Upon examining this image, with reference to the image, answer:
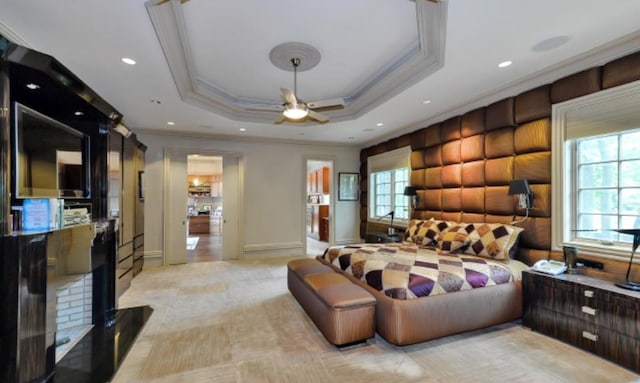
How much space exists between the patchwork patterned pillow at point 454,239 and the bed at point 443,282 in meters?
0.01

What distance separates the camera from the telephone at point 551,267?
9.33 feet

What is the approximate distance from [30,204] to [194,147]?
3.91 m

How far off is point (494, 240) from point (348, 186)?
4.05 meters

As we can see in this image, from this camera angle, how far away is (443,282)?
8.95 feet

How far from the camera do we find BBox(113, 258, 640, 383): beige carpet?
7.13ft

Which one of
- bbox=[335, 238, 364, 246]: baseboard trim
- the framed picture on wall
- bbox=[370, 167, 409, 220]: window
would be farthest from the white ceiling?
bbox=[335, 238, 364, 246]: baseboard trim

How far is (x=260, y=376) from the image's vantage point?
2180 millimetres

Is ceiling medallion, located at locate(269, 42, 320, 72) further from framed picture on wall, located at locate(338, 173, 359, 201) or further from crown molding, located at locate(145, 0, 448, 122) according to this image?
framed picture on wall, located at locate(338, 173, 359, 201)

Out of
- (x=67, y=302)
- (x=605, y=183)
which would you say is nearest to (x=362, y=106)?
(x=605, y=183)

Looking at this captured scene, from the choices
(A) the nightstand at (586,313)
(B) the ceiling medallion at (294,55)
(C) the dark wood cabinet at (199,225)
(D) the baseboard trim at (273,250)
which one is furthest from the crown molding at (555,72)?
(C) the dark wood cabinet at (199,225)

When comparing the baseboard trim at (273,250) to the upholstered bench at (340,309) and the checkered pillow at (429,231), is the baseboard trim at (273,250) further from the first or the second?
the upholstered bench at (340,309)

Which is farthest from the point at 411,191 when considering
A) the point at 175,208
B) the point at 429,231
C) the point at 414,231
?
the point at 175,208

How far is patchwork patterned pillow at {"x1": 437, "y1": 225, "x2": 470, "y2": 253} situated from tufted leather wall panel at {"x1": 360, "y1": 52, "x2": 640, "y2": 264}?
1.26 ft

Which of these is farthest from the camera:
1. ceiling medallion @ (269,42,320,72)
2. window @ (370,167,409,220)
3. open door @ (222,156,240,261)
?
open door @ (222,156,240,261)
